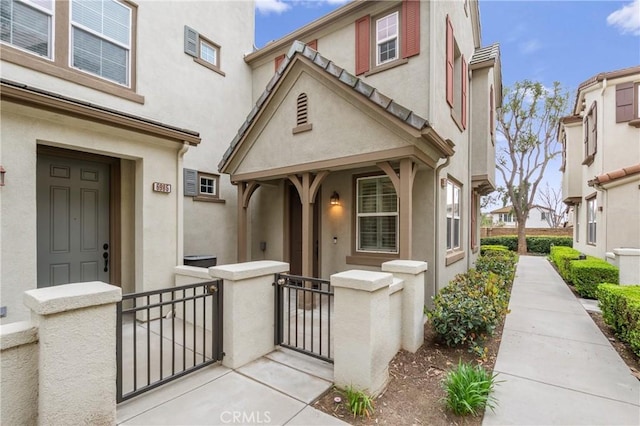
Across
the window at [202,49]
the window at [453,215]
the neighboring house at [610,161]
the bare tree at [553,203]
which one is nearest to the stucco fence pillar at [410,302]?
the window at [453,215]

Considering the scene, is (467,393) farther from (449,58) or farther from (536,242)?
(536,242)

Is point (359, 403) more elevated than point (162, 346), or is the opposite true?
point (162, 346)

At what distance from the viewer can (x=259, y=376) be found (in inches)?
140

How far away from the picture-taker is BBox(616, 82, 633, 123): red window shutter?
400 inches

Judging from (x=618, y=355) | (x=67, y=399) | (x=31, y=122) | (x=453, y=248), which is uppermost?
(x=31, y=122)

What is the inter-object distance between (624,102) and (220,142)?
44.8ft

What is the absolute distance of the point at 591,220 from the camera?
11992 mm

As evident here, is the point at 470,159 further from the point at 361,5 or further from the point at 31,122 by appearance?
the point at 31,122

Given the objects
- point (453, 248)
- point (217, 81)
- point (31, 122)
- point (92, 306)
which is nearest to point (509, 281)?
point (453, 248)

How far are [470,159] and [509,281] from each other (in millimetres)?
3868

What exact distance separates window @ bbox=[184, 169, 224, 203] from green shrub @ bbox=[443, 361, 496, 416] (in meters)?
7.02

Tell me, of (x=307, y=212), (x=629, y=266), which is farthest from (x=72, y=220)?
(x=629, y=266)

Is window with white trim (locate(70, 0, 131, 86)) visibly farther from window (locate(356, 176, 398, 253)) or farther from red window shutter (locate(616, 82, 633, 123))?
red window shutter (locate(616, 82, 633, 123))

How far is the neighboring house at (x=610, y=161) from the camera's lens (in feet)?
28.6
